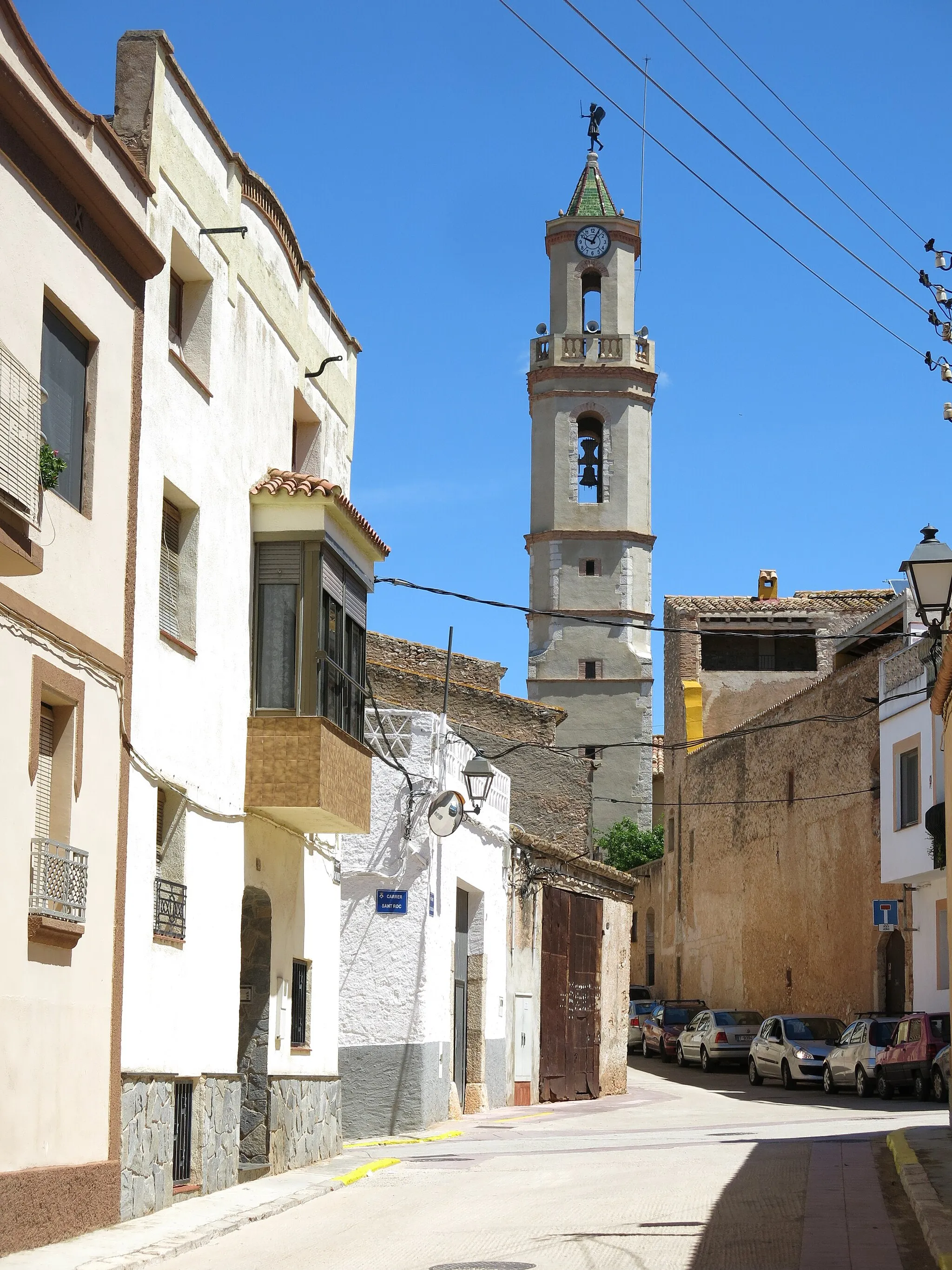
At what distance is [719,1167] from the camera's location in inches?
629

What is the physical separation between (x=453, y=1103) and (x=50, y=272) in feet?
50.1

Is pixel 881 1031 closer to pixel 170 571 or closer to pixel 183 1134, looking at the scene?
pixel 183 1134

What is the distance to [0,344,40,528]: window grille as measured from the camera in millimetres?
10438

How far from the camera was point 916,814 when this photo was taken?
108 ft

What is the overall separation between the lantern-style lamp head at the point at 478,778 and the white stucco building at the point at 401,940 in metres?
0.36

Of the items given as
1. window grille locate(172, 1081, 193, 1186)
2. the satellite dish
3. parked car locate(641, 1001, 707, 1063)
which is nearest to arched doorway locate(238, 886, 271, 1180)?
window grille locate(172, 1081, 193, 1186)

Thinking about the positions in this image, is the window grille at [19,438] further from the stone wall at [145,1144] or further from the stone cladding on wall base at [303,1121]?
the stone cladding on wall base at [303,1121]

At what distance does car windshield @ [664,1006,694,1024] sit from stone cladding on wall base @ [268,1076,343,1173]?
2580 cm

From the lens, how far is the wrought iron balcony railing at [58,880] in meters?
11.3

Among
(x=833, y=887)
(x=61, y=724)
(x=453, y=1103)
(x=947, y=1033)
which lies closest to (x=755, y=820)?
(x=833, y=887)

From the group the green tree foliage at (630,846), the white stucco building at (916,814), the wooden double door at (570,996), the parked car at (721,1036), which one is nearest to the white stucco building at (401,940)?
the wooden double door at (570,996)

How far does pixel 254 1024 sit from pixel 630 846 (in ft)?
153

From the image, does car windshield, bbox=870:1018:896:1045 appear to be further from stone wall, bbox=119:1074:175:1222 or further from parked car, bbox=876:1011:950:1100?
stone wall, bbox=119:1074:175:1222

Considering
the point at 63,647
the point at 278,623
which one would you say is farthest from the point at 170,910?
the point at 278,623
